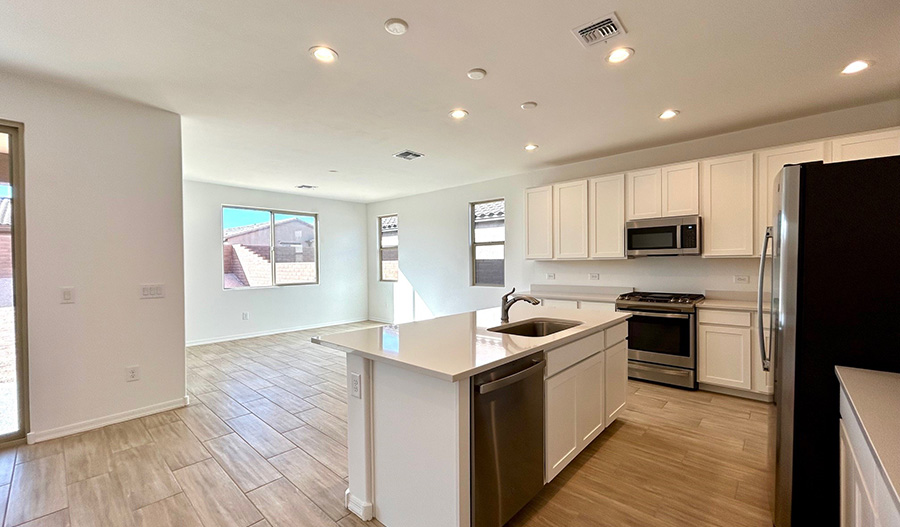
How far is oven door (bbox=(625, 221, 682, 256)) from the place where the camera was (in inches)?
155

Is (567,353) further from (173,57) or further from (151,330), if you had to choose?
(151,330)

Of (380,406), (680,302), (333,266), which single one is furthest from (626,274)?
(333,266)

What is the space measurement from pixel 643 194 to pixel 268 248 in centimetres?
619

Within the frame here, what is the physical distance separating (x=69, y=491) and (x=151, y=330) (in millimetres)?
1365

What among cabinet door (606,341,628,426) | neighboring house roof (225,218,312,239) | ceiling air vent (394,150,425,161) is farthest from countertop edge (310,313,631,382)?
neighboring house roof (225,218,312,239)

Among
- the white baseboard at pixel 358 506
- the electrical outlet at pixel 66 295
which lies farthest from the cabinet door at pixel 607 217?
the electrical outlet at pixel 66 295

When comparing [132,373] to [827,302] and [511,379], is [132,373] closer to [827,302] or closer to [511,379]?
[511,379]

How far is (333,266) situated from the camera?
7.86 meters

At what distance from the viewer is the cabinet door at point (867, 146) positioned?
2.87 metres

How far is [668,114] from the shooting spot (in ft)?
11.1

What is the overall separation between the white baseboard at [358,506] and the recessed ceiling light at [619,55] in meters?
2.98

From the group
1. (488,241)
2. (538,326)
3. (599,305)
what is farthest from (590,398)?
(488,241)

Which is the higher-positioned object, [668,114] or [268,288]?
[668,114]

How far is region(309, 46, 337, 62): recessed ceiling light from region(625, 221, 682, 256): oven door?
11.5ft
